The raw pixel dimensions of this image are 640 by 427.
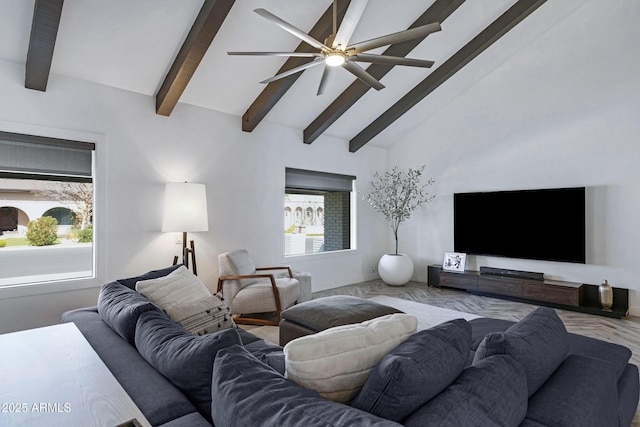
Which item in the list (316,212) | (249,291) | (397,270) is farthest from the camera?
(316,212)

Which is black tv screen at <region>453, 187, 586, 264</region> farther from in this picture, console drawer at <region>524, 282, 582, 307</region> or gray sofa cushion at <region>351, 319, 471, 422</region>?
gray sofa cushion at <region>351, 319, 471, 422</region>

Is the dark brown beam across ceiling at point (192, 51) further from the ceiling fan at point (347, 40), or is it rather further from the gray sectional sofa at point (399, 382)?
the gray sectional sofa at point (399, 382)

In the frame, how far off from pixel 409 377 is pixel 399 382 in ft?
0.10

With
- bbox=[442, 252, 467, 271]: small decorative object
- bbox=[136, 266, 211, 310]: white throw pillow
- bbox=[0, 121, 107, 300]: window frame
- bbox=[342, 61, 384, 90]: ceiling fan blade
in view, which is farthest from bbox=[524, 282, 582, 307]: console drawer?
bbox=[0, 121, 107, 300]: window frame

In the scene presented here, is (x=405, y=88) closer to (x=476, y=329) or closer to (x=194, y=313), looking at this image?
(x=476, y=329)

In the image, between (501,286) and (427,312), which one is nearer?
(427,312)

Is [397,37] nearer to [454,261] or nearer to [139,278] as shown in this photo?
[139,278]

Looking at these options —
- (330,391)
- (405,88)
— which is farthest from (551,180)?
(330,391)

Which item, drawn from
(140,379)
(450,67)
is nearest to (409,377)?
(140,379)

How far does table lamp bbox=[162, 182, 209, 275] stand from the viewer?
3.77m

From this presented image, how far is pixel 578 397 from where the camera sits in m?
1.25

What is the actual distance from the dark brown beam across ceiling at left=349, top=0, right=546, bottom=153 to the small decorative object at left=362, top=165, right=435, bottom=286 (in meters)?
0.90

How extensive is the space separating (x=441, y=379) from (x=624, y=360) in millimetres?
1501

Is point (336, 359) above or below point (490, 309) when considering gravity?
above
